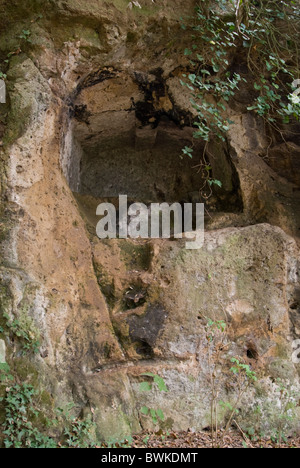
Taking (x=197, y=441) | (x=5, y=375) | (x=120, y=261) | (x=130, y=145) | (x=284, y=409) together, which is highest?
(x=130, y=145)

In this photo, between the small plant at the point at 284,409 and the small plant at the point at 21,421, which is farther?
the small plant at the point at 284,409

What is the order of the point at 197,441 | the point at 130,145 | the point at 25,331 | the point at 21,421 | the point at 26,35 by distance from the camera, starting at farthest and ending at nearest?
the point at 130,145, the point at 26,35, the point at 197,441, the point at 25,331, the point at 21,421

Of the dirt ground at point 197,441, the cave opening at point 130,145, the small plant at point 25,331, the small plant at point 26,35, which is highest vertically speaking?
the small plant at point 26,35

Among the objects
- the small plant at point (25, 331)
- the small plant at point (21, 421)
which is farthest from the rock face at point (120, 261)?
the small plant at point (21, 421)

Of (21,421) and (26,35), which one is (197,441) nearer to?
(21,421)

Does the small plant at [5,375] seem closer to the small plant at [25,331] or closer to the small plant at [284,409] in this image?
the small plant at [25,331]

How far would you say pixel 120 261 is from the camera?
4418mm

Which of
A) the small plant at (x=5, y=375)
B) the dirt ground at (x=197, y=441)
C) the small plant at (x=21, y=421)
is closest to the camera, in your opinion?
the small plant at (x=21, y=421)

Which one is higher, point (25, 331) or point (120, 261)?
point (120, 261)

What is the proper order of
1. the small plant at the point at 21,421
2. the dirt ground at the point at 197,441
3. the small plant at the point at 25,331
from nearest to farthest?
1. the small plant at the point at 21,421
2. the small plant at the point at 25,331
3. the dirt ground at the point at 197,441

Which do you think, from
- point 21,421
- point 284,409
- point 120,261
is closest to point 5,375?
point 21,421

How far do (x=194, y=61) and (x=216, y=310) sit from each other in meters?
2.60

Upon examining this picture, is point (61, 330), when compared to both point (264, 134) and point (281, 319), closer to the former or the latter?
point (281, 319)

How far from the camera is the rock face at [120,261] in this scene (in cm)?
371
